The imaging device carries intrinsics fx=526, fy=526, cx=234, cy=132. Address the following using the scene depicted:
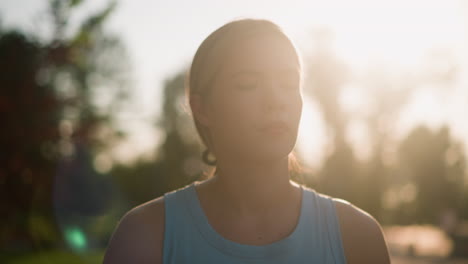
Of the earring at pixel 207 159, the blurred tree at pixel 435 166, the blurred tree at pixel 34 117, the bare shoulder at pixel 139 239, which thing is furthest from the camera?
the blurred tree at pixel 435 166

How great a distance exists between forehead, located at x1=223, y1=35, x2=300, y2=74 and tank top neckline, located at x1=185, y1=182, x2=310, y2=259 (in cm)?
66

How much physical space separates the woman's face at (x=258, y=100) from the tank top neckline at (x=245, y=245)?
12.3 inches

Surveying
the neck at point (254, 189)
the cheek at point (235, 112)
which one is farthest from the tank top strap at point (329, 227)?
the cheek at point (235, 112)

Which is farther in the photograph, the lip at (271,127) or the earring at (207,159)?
the earring at (207,159)

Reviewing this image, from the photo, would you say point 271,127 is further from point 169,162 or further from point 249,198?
point 169,162

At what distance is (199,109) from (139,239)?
2.41ft

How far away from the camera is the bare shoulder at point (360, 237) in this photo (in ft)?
7.54

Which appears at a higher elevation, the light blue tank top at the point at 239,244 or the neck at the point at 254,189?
the neck at the point at 254,189

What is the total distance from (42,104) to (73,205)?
59.5ft

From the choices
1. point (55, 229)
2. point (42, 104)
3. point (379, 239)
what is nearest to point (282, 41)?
point (379, 239)

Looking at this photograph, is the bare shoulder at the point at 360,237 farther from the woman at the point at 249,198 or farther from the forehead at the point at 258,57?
the forehead at the point at 258,57

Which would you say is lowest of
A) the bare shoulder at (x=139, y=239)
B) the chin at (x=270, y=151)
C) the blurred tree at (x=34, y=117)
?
the blurred tree at (x=34, y=117)

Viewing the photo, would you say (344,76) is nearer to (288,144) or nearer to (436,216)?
(436,216)

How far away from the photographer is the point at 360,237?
2328 millimetres
